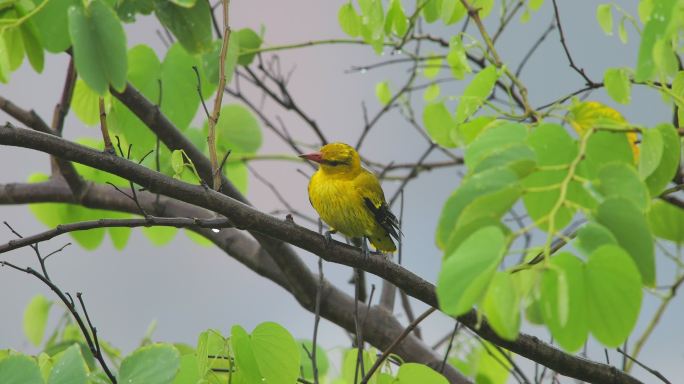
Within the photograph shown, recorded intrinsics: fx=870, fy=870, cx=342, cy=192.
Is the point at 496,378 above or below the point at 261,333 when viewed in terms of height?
above

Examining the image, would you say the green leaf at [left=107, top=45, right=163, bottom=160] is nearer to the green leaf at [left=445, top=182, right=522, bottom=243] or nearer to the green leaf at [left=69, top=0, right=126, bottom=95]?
the green leaf at [left=69, top=0, right=126, bottom=95]

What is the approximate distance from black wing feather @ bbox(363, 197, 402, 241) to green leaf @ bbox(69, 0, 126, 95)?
872 mm

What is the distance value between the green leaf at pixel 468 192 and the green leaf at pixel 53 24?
0.65 metres

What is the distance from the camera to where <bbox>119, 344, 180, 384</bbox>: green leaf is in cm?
104

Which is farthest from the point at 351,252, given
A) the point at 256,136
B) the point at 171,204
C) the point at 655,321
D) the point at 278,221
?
the point at 256,136

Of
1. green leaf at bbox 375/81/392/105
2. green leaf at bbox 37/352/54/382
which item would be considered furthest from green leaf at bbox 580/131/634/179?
green leaf at bbox 375/81/392/105

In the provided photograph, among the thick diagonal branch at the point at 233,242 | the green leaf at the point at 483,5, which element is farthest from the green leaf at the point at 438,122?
the thick diagonal branch at the point at 233,242

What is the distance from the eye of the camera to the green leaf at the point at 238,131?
2174mm

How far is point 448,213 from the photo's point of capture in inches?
27.0

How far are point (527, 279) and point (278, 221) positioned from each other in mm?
490

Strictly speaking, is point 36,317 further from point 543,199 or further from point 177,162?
point 543,199

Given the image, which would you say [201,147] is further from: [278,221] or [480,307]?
[480,307]

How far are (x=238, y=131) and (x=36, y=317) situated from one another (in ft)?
2.23

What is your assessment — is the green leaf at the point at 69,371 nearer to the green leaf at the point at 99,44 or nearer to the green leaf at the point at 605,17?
the green leaf at the point at 99,44
